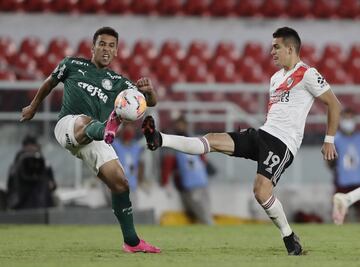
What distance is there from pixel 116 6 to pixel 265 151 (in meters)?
12.9

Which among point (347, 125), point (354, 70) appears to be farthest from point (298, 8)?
point (347, 125)

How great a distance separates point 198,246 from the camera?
31.9 ft

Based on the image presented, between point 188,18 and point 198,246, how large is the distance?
12649mm

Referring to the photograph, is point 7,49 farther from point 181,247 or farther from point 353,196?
point 353,196

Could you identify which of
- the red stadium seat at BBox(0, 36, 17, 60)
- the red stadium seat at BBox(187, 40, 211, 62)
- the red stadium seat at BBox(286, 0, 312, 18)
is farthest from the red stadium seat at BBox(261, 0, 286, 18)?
the red stadium seat at BBox(0, 36, 17, 60)

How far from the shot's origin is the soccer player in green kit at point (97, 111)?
866 cm

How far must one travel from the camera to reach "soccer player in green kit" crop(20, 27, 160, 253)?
8664 millimetres

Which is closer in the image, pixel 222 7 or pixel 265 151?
pixel 265 151

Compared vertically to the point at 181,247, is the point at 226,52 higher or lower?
higher

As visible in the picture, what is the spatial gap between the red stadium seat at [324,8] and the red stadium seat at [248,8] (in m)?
1.25

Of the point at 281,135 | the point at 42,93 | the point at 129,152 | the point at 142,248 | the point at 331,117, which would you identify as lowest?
the point at 142,248

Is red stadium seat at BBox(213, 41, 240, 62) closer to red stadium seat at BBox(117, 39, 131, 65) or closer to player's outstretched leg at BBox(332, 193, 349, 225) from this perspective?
red stadium seat at BBox(117, 39, 131, 65)

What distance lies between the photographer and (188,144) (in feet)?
28.0

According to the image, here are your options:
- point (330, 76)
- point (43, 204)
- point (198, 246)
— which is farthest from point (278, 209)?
point (330, 76)
